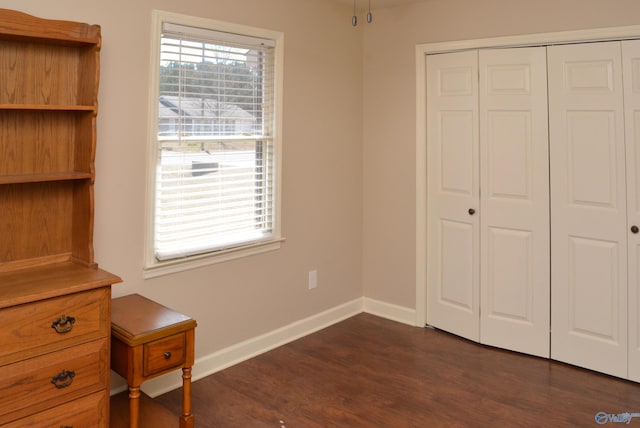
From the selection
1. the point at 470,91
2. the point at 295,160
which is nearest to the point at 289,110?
the point at 295,160

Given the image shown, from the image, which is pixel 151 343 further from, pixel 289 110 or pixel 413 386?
pixel 289 110

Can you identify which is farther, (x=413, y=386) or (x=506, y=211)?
(x=506, y=211)

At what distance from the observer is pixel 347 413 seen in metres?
2.78

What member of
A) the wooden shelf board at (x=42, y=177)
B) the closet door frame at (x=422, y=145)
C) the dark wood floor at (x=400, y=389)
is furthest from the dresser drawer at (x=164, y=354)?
the closet door frame at (x=422, y=145)

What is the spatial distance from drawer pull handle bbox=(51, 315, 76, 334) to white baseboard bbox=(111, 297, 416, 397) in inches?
31.8

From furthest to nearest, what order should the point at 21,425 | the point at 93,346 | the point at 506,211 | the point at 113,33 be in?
1. the point at 506,211
2. the point at 113,33
3. the point at 93,346
4. the point at 21,425

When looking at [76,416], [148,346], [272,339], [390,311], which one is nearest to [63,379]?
[76,416]

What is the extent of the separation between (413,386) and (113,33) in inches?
96.5

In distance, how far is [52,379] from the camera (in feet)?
6.76

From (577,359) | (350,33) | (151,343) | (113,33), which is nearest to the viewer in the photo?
(151,343)

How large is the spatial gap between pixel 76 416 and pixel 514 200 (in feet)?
9.09

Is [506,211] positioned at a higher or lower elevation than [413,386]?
higher

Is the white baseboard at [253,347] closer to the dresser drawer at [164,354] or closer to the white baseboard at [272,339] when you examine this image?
the white baseboard at [272,339]

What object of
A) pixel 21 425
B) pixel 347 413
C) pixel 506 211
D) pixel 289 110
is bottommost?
pixel 347 413
